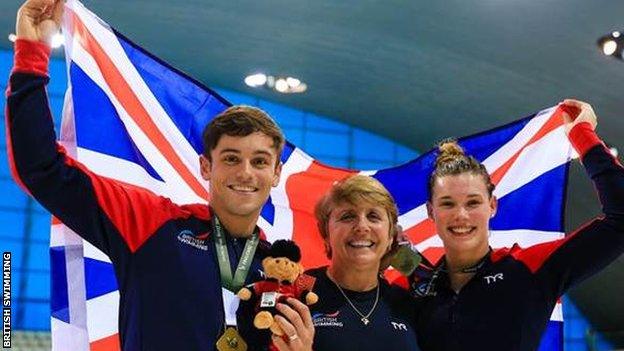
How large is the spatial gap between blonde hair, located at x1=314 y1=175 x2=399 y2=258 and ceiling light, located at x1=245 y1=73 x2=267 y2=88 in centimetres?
1089

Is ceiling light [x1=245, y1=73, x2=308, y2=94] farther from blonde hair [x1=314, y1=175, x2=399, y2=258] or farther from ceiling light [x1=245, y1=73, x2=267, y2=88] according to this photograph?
blonde hair [x1=314, y1=175, x2=399, y2=258]

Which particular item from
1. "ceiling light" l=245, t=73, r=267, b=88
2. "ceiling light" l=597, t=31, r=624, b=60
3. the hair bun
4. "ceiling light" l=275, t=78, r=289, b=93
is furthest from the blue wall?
the hair bun

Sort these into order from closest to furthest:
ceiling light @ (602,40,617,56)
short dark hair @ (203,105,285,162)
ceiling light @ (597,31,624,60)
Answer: short dark hair @ (203,105,285,162)
ceiling light @ (597,31,624,60)
ceiling light @ (602,40,617,56)

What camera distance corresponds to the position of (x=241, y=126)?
9.31 feet

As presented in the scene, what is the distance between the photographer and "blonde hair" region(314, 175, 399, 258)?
9.87 feet

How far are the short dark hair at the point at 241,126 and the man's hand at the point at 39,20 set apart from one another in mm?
645

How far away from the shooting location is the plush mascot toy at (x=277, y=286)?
235 centimetres

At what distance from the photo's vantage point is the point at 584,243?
3.16m

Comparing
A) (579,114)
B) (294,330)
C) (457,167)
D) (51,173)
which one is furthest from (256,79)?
(294,330)

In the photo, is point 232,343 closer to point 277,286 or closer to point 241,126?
point 277,286

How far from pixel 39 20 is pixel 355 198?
50.9 inches

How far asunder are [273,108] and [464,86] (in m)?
3.96

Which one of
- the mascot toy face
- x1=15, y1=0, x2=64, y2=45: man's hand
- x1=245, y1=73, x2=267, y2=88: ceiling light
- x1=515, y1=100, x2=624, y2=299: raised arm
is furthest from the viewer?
x1=245, y1=73, x2=267, y2=88: ceiling light

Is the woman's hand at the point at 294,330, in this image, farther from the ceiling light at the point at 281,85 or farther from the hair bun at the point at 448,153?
the ceiling light at the point at 281,85
